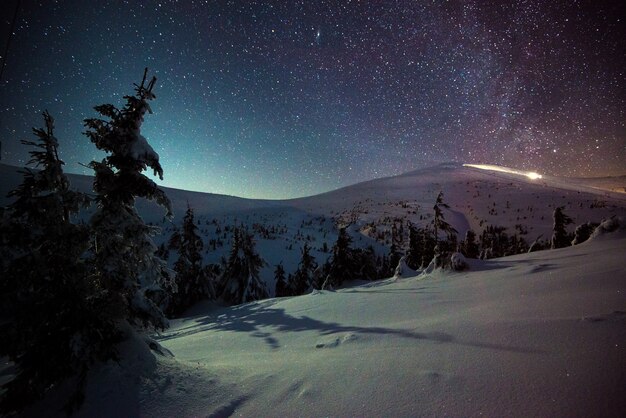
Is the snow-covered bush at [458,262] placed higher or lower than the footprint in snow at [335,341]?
higher

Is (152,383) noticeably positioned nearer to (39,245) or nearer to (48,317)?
(48,317)

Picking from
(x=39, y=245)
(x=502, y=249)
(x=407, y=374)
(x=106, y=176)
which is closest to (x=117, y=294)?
(x=39, y=245)

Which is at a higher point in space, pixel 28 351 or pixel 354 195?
pixel 354 195

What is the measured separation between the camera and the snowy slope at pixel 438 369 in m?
2.34

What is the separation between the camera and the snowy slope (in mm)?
2342

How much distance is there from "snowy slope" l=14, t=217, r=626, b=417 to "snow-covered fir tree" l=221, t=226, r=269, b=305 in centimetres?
2264

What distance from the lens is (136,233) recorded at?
17.1 feet

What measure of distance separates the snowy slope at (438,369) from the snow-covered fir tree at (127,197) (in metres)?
1.18

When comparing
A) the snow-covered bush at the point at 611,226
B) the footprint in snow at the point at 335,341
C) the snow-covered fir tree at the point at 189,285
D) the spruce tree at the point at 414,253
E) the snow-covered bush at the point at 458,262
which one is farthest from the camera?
the spruce tree at the point at 414,253

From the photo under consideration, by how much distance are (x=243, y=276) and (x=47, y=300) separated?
Answer: 24377 millimetres

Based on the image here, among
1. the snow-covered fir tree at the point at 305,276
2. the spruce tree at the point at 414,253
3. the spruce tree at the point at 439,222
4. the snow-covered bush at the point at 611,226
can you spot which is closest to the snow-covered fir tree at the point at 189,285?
the snow-covered fir tree at the point at 305,276

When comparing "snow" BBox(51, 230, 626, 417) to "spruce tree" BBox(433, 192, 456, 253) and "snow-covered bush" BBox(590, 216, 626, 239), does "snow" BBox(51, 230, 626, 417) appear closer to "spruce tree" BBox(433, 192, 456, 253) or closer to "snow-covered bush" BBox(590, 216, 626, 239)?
"snow-covered bush" BBox(590, 216, 626, 239)

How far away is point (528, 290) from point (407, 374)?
3895 mm

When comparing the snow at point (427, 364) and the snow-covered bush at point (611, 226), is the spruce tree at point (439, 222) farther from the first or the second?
the snow at point (427, 364)
